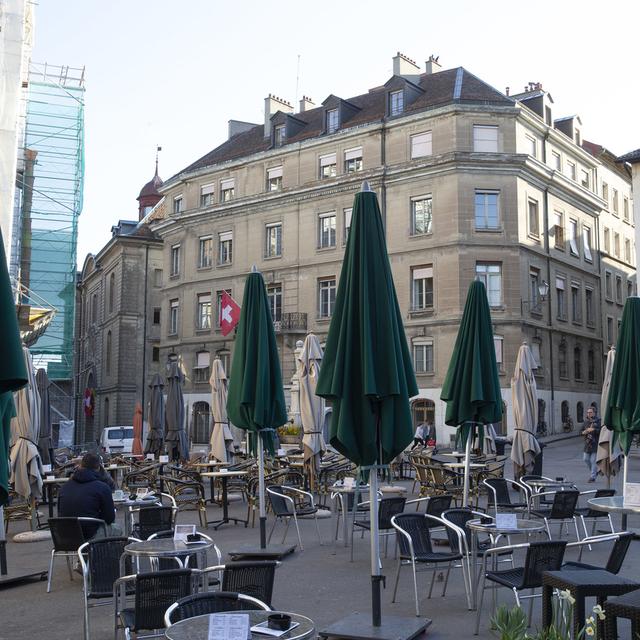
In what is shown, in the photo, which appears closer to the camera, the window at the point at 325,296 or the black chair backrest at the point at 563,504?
the black chair backrest at the point at 563,504

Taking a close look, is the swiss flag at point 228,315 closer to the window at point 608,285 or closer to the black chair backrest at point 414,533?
the window at point 608,285

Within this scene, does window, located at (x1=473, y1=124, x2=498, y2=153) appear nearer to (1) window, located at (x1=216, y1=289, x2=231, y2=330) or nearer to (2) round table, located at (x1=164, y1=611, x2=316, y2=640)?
(1) window, located at (x1=216, y1=289, x2=231, y2=330)

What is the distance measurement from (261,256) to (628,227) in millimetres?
23060

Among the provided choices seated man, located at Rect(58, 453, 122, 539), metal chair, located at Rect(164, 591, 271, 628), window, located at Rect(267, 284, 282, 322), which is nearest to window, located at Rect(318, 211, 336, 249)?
window, located at Rect(267, 284, 282, 322)

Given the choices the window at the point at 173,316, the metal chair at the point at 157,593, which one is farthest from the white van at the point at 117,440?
the metal chair at the point at 157,593

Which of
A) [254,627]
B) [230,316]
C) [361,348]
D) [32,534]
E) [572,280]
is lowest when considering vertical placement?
[32,534]

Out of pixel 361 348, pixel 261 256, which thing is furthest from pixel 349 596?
pixel 261 256

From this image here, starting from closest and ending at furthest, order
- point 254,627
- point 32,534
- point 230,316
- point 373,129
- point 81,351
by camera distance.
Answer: point 254,627
point 32,534
point 230,316
point 373,129
point 81,351

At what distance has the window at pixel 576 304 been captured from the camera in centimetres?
4066

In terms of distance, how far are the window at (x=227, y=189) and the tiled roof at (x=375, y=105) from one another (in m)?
1.35

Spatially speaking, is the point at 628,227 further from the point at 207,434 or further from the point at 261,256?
the point at 207,434

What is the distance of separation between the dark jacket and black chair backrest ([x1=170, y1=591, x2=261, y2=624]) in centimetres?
417

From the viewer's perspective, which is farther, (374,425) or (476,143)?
(476,143)

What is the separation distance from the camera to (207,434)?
42.6 metres
